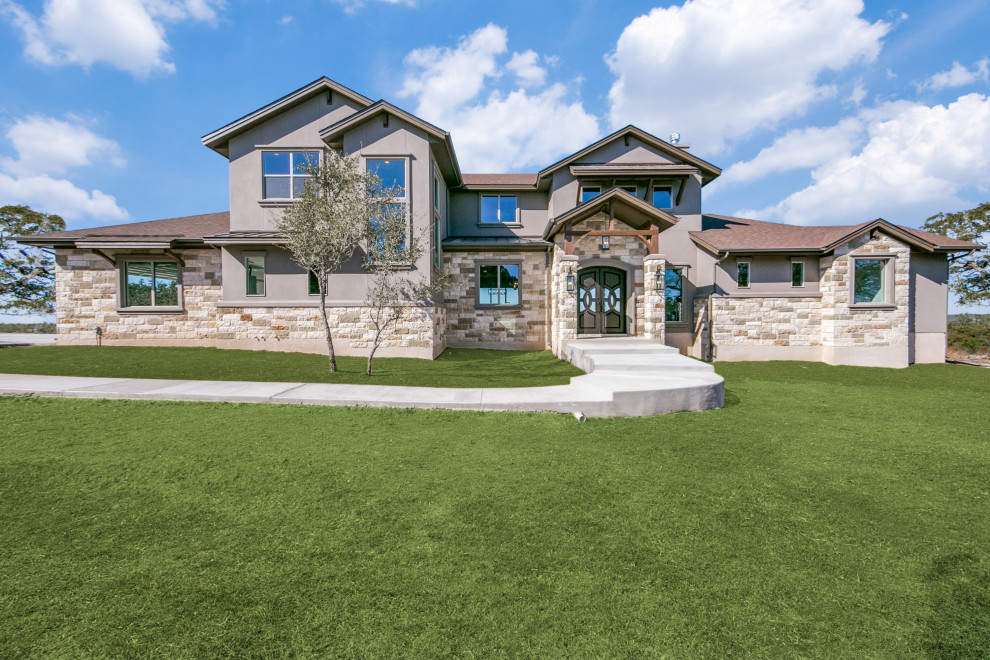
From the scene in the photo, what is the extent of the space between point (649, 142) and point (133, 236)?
65.6ft

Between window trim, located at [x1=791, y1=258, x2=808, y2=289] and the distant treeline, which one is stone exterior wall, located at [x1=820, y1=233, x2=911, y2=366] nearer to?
window trim, located at [x1=791, y1=258, x2=808, y2=289]

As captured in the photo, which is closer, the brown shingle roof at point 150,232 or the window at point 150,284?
the brown shingle roof at point 150,232

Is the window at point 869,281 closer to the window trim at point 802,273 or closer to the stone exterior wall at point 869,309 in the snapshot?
the stone exterior wall at point 869,309

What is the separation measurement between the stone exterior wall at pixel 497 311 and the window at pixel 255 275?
21.7 ft

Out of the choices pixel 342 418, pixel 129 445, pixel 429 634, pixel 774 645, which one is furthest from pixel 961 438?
pixel 129 445

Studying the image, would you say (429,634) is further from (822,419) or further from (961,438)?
(961,438)

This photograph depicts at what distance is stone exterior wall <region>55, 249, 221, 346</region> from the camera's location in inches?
588

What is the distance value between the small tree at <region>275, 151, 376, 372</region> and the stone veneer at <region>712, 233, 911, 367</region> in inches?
506

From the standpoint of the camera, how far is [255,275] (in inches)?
567

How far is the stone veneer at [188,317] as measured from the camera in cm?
1419

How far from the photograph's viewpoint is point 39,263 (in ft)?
64.5

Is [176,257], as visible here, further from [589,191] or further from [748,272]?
[748,272]

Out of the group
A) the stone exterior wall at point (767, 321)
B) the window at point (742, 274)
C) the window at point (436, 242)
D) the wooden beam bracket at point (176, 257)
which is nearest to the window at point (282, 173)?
the wooden beam bracket at point (176, 257)

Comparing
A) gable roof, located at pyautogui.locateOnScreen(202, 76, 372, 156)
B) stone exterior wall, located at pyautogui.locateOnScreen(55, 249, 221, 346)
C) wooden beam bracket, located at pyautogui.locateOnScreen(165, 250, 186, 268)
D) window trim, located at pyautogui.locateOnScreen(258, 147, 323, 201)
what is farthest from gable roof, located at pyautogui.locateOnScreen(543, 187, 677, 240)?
wooden beam bracket, located at pyautogui.locateOnScreen(165, 250, 186, 268)
